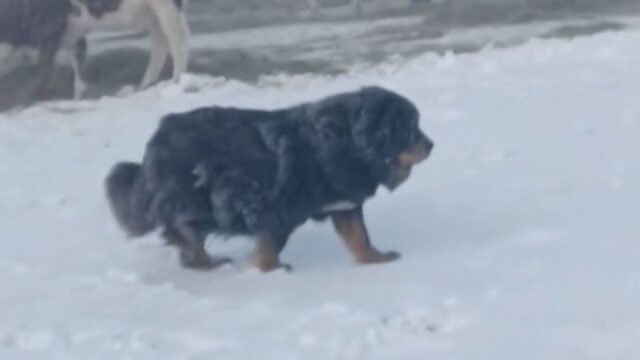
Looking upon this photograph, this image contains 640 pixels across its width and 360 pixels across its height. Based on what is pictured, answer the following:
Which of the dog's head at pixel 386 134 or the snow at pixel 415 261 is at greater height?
the dog's head at pixel 386 134

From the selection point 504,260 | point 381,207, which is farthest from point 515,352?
point 381,207

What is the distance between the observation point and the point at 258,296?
859cm

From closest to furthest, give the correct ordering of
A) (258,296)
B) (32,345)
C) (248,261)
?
(32,345) → (258,296) → (248,261)

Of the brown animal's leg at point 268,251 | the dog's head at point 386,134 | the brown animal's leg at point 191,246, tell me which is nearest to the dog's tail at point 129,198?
the brown animal's leg at point 191,246

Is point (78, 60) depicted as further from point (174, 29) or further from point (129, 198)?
point (129, 198)

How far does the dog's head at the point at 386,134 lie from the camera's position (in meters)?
8.88

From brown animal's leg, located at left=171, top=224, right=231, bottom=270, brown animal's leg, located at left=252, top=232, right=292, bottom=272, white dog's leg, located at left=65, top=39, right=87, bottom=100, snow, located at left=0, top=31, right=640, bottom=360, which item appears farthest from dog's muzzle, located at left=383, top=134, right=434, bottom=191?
white dog's leg, located at left=65, top=39, right=87, bottom=100

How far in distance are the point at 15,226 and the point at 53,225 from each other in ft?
0.64

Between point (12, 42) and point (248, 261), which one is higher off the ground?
point (248, 261)

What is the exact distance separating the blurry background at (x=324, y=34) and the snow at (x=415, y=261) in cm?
344

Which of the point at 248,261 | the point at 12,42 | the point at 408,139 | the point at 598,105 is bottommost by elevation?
the point at 12,42

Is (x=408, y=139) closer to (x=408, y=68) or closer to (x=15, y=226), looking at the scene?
(x=15, y=226)

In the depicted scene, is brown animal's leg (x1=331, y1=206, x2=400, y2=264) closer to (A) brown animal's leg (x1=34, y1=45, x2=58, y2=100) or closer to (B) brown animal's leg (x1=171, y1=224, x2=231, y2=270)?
(B) brown animal's leg (x1=171, y1=224, x2=231, y2=270)

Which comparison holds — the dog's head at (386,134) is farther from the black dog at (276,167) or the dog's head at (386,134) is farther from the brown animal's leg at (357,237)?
the brown animal's leg at (357,237)
